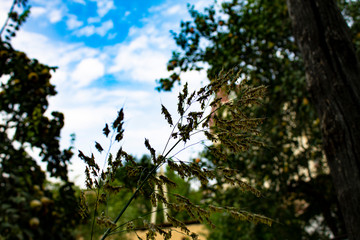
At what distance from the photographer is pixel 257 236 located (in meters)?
5.33

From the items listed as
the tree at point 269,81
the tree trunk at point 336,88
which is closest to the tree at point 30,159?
the tree trunk at point 336,88

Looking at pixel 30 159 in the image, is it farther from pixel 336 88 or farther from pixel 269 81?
pixel 269 81

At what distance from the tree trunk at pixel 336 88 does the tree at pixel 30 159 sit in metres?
1.94

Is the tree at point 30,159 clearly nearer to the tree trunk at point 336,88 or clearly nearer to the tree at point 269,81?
the tree trunk at point 336,88

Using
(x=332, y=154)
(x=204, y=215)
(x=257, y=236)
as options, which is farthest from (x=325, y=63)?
Answer: (x=257, y=236)

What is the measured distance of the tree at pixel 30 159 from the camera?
4.34 ft

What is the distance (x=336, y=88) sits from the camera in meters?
2.21

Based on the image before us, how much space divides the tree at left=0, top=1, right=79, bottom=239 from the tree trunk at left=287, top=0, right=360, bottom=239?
1.94 metres

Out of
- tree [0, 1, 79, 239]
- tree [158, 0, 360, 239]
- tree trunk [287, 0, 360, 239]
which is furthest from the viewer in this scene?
tree [158, 0, 360, 239]

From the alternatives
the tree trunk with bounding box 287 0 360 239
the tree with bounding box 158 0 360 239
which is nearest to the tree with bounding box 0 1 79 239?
the tree trunk with bounding box 287 0 360 239

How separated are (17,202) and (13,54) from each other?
983 mm

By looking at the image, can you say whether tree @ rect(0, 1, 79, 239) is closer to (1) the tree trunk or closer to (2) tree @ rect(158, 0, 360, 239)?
(1) the tree trunk

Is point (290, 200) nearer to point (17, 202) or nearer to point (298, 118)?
point (298, 118)

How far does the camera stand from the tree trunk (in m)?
2.06
